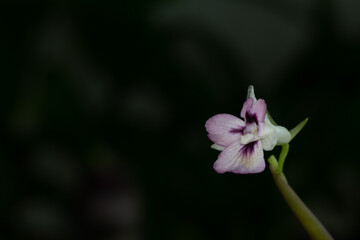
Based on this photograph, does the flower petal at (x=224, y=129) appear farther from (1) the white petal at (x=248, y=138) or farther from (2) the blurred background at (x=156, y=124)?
(2) the blurred background at (x=156, y=124)

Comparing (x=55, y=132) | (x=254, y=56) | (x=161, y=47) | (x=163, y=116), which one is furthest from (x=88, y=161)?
(x=254, y=56)

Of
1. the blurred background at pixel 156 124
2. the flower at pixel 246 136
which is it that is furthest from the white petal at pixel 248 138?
the blurred background at pixel 156 124

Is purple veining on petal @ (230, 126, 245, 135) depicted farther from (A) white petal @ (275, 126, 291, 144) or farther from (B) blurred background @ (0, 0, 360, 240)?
(B) blurred background @ (0, 0, 360, 240)

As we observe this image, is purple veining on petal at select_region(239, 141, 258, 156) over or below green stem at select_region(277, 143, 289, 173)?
over

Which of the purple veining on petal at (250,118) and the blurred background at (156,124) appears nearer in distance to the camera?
the purple veining on petal at (250,118)

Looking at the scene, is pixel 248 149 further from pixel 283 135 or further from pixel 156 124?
pixel 156 124

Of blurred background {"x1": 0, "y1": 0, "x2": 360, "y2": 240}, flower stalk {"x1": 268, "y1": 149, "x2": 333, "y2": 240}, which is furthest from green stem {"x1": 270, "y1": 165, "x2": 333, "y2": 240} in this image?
blurred background {"x1": 0, "y1": 0, "x2": 360, "y2": 240}

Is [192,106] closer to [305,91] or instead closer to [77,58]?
[305,91]
